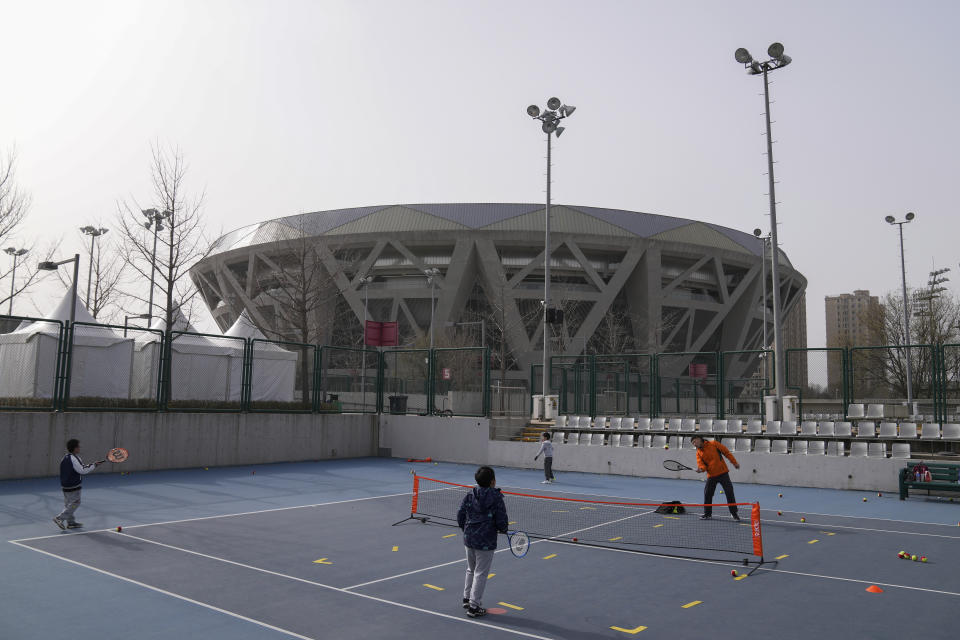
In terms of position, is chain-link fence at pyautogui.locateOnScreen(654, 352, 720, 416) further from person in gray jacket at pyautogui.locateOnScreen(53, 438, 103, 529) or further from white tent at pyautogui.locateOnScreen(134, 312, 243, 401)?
person in gray jacket at pyautogui.locateOnScreen(53, 438, 103, 529)

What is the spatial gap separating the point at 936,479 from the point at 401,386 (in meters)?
17.2

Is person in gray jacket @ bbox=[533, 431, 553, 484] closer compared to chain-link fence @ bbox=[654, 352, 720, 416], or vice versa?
person in gray jacket @ bbox=[533, 431, 553, 484]

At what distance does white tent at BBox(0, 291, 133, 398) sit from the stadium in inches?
1417

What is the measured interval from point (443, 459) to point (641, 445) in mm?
7019

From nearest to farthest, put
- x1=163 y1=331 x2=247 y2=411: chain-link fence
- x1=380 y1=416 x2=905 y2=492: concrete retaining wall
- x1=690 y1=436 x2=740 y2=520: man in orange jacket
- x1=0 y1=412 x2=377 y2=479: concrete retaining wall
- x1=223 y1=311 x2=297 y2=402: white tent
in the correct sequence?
x1=690 y1=436 x2=740 y2=520: man in orange jacket
x1=0 y1=412 x2=377 y2=479: concrete retaining wall
x1=380 y1=416 x2=905 y2=492: concrete retaining wall
x1=163 y1=331 x2=247 y2=411: chain-link fence
x1=223 y1=311 x2=297 y2=402: white tent

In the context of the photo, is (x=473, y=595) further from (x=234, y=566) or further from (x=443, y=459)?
(x=443, y=459)

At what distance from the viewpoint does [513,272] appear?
6347 cm

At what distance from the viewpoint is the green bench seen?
1532 centimetres

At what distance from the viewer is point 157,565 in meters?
8.58

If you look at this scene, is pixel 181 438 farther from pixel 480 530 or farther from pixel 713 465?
pixel 480 530

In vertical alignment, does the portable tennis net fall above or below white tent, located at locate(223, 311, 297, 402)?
below

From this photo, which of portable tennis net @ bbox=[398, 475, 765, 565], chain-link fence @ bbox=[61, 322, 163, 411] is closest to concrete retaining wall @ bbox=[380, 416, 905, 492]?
portable tennis net @ bbox=[398, 475, 765, 565]

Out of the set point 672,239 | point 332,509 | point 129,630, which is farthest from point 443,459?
point 672,239

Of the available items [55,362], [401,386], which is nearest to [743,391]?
[401,386]
